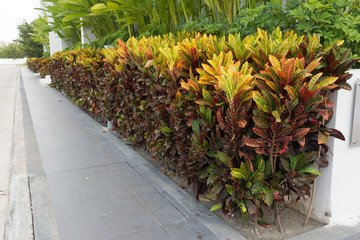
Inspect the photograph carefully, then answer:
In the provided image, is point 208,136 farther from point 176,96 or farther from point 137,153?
point 137,153

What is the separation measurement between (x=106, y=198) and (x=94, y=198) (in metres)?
0.12

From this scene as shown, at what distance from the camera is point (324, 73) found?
7.89 feet

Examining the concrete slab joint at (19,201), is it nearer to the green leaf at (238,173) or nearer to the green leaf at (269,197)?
the green leaf at (238,173)

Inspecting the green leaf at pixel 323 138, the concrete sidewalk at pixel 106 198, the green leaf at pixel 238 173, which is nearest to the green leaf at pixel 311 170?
the green leaf at pixel 323 138

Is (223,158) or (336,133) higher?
(336,133)

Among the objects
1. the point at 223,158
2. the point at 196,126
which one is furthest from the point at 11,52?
the point at 223,158

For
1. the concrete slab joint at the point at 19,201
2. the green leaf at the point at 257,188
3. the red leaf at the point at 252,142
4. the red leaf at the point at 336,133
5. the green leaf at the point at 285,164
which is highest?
the red leaf at the point at 336,133

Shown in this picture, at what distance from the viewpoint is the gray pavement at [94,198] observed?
2.56m

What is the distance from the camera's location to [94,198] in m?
3.14

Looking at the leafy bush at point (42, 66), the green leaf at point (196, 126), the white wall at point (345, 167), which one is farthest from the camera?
the leafy bush at point (42, 66)

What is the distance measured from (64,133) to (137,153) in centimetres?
185

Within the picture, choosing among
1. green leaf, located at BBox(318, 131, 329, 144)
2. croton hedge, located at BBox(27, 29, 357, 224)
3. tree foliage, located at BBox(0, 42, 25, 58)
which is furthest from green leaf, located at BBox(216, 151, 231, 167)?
tree foliage, located at BBox(0, 42, 25, 58)

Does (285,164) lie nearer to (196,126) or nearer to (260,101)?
(260,101)

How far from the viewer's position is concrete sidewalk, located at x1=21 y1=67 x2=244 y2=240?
2.58m
